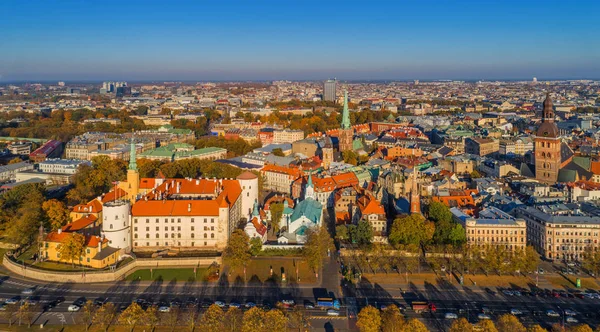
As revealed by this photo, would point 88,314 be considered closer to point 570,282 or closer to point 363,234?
point 363,234

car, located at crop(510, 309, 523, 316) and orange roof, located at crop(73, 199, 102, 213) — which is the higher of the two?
orange roof, located at crop(73, 199, 102, 213)

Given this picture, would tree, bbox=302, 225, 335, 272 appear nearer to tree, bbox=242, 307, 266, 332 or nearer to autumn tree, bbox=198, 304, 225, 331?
tree, bbox=242, 307, 266, 332

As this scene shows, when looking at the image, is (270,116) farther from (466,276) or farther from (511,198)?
(466,276)

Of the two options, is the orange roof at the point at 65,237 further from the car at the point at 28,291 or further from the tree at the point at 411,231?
the tree at the point at 411,231

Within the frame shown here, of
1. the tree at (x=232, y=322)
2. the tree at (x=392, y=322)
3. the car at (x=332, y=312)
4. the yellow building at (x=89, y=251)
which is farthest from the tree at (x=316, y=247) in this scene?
the yellow building at (x=89, y=251)

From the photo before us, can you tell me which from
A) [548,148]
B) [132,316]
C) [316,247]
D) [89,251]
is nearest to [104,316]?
[132,316]

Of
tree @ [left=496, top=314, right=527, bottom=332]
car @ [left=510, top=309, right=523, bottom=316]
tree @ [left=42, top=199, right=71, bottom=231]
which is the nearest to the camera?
tree @ [left=496, top=314, right=527, bottom=332]

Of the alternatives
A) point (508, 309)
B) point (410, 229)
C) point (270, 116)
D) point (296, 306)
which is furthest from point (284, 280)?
point (270, 116)

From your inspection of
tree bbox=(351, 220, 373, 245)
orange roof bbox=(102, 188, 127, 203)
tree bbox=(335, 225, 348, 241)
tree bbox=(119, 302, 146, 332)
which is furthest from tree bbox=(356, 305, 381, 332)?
orange roof bbox=(102, 188, 127, 203)
